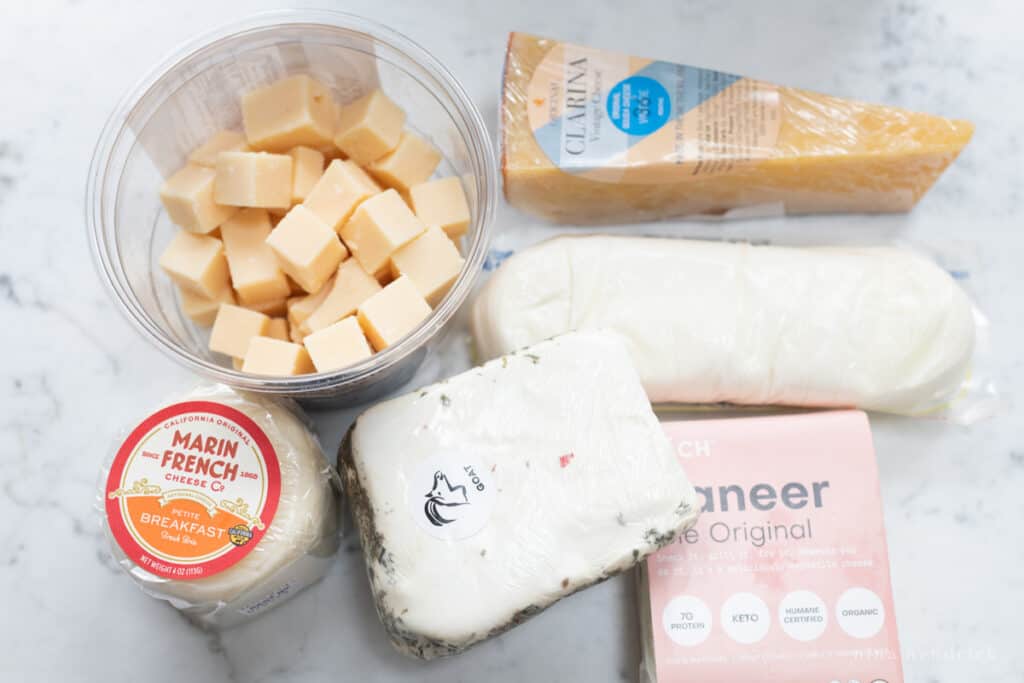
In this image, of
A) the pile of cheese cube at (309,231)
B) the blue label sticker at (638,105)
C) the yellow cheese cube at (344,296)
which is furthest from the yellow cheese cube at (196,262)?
the blue label sticker at (638,105)

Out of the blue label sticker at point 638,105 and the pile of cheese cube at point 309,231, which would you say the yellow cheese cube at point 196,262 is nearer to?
the pile of cheese cube at point 309,231

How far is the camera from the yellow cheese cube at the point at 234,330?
0.87 m

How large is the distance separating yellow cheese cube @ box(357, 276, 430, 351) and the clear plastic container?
0.03 meters

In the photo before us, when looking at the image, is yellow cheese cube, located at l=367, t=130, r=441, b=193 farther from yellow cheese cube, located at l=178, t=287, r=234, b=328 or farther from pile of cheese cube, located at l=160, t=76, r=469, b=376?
yellow cheese cube, located at l=178, t=287, r=234, b=328

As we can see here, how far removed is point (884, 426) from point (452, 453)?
516 mm

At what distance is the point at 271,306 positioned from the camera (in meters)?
0.91

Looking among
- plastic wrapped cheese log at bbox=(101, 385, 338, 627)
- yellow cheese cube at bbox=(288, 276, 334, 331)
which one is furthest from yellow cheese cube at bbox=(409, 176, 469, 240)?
plastic wrapped cheese log at bbox=(101, 385, 338, 627)

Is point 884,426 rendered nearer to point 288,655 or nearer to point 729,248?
point 729,248

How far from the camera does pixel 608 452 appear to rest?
0.80m

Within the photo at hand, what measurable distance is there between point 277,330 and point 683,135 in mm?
482

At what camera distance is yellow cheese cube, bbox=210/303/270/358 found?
87cm

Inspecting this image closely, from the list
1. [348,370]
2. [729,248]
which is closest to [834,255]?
[729,248]

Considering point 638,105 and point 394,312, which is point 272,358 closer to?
point 394,312

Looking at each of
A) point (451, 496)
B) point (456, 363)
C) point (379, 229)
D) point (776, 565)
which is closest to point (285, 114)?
point (379, 229)
